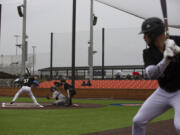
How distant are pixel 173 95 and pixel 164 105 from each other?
7.9 inches

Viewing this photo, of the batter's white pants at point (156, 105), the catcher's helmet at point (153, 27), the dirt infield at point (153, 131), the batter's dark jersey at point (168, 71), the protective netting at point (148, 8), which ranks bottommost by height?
the dirt infield at point (153, 131)

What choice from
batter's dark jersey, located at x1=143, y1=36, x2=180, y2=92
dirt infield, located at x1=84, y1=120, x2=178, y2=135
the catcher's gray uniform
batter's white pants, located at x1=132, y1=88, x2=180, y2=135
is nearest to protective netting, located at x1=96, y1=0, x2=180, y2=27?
batter's dark jersey, located at x1=143, y1=36, x2=180, y2=92

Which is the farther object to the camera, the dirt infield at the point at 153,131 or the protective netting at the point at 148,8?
the dirt infield at the point at 153,131

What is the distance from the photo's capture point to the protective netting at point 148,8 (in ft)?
15.6

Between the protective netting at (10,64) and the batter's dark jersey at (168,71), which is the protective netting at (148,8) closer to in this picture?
the batter's dark jersey at (168,71)

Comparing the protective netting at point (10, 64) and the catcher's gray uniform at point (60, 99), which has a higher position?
the protective netting at point (10, 64)

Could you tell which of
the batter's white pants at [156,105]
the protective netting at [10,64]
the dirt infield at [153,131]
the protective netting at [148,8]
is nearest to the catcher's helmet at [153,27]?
the batter's white pants at [156,105]

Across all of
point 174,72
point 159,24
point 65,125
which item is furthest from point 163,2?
A: point 65,125

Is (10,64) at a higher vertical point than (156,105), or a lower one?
higher

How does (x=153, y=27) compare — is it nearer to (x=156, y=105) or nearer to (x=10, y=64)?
(x=156, y=105)

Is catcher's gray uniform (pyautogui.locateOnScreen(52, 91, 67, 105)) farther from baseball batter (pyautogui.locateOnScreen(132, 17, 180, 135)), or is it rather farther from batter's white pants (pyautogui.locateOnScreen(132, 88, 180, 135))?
baseball batter (pyautogui.locateOnScreen(132, 17, 180, 135))

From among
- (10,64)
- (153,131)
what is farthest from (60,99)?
(10,64)

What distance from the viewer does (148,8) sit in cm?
505

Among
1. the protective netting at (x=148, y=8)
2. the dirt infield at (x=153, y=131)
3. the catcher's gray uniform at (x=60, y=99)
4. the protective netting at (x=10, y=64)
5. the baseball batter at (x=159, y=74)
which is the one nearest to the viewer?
the baseball batter at (x=159, y=74)
